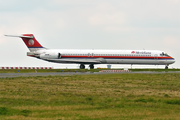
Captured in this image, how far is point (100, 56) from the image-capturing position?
67.2 meters

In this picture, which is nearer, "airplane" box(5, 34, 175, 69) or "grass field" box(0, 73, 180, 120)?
"grass field" box(0, 73, 180, 120)

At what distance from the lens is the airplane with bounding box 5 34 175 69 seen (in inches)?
2596

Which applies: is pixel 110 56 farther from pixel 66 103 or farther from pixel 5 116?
pixel 5 116

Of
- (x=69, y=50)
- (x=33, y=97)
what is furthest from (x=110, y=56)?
(x=33, y=97)

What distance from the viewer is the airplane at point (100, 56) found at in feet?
216

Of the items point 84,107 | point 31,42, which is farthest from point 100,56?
point 84,107

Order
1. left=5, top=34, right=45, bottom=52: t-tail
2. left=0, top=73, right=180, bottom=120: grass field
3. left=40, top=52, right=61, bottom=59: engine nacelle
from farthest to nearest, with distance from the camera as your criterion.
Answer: left=5, top=34, right=45, bottom=52: t-tail, left=40, top=52, right=61, bottom=59: engine nacelle, left=0, top=73, right=180, bottom=120: grass field

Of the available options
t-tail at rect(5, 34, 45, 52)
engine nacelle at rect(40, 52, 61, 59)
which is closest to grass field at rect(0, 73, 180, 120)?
engine nacelle at rect(40, 52, 61, 59)

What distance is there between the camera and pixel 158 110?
1716 cm

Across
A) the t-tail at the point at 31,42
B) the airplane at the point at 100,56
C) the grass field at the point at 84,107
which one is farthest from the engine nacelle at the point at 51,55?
the grass field at the point at 84,107

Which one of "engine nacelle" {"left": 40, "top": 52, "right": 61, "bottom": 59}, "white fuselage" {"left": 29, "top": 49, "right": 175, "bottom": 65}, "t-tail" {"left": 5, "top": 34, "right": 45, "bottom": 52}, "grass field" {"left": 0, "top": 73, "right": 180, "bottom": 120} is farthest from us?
"t-tail" {"left": 5, "top": 34, "right": 45, "bottom": 52}

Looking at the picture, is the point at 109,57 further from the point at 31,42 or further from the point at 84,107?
the point at 84,107

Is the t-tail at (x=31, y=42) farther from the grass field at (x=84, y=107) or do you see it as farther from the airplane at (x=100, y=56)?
the grass field at (x=84, y=107)

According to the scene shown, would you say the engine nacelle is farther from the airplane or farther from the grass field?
the grass field
